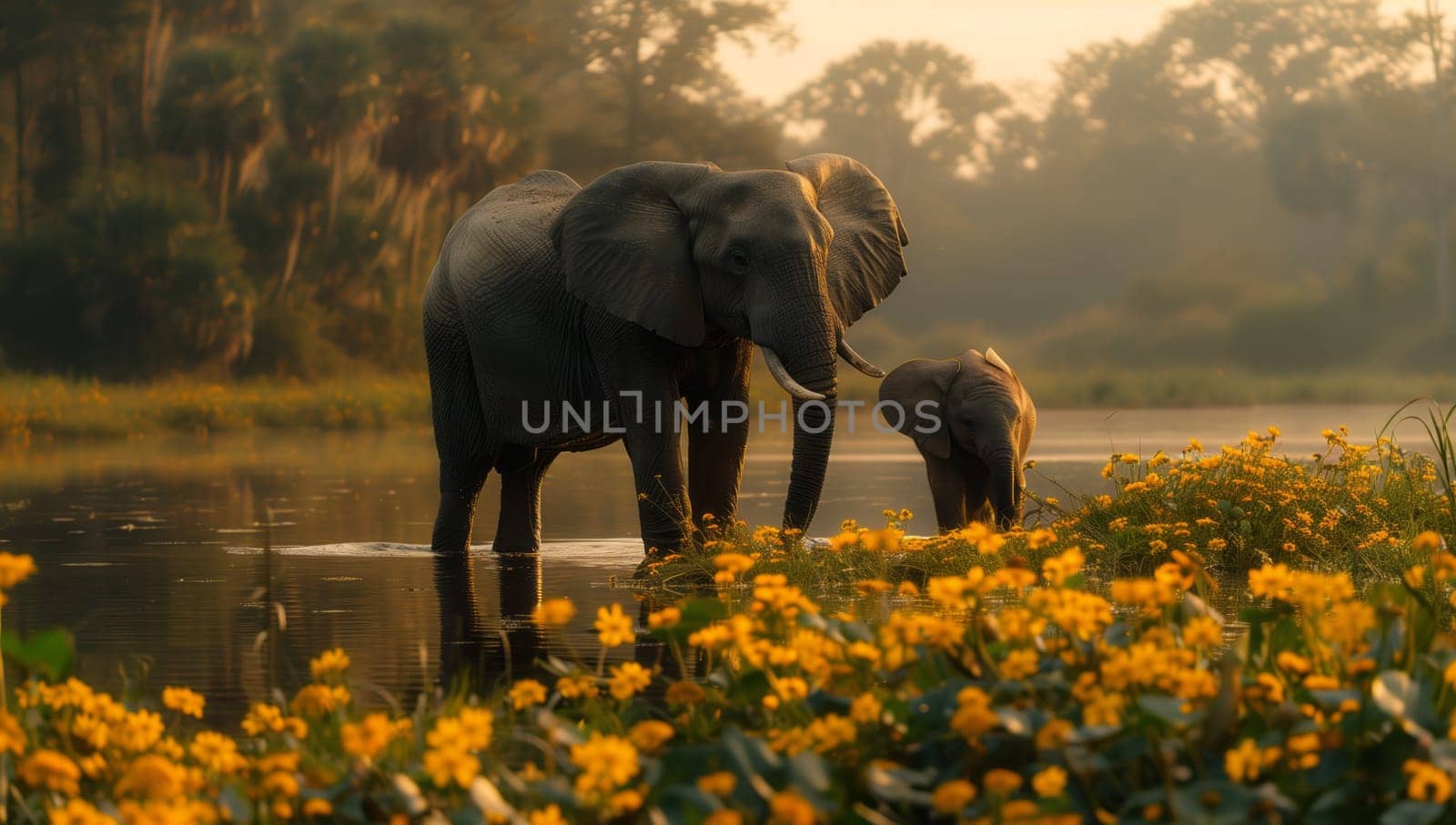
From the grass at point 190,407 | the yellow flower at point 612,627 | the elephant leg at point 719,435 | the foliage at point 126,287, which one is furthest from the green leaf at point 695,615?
the foliage at point 126,287

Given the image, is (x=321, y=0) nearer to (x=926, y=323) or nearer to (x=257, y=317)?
(x=257, y=317)

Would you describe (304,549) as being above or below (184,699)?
below

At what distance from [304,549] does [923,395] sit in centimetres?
353

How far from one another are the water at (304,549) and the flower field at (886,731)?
0.35 metres

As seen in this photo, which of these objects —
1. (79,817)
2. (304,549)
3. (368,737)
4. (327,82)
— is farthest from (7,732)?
(327,82)

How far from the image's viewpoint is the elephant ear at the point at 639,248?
29.5 feet

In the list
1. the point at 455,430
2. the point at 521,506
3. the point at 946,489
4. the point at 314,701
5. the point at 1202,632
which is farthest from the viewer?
the point at 946,489

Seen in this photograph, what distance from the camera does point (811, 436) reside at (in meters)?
9.02

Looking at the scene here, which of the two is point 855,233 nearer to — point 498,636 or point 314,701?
point 498,636

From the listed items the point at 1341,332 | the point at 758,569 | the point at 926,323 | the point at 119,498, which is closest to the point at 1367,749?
the point at 758,569

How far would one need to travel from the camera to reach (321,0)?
4784cm

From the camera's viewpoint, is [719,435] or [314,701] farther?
[719,435]

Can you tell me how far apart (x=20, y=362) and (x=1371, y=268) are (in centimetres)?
3045

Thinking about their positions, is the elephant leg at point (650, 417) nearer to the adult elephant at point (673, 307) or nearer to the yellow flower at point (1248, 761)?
the adult elephant at point (673, 307)
